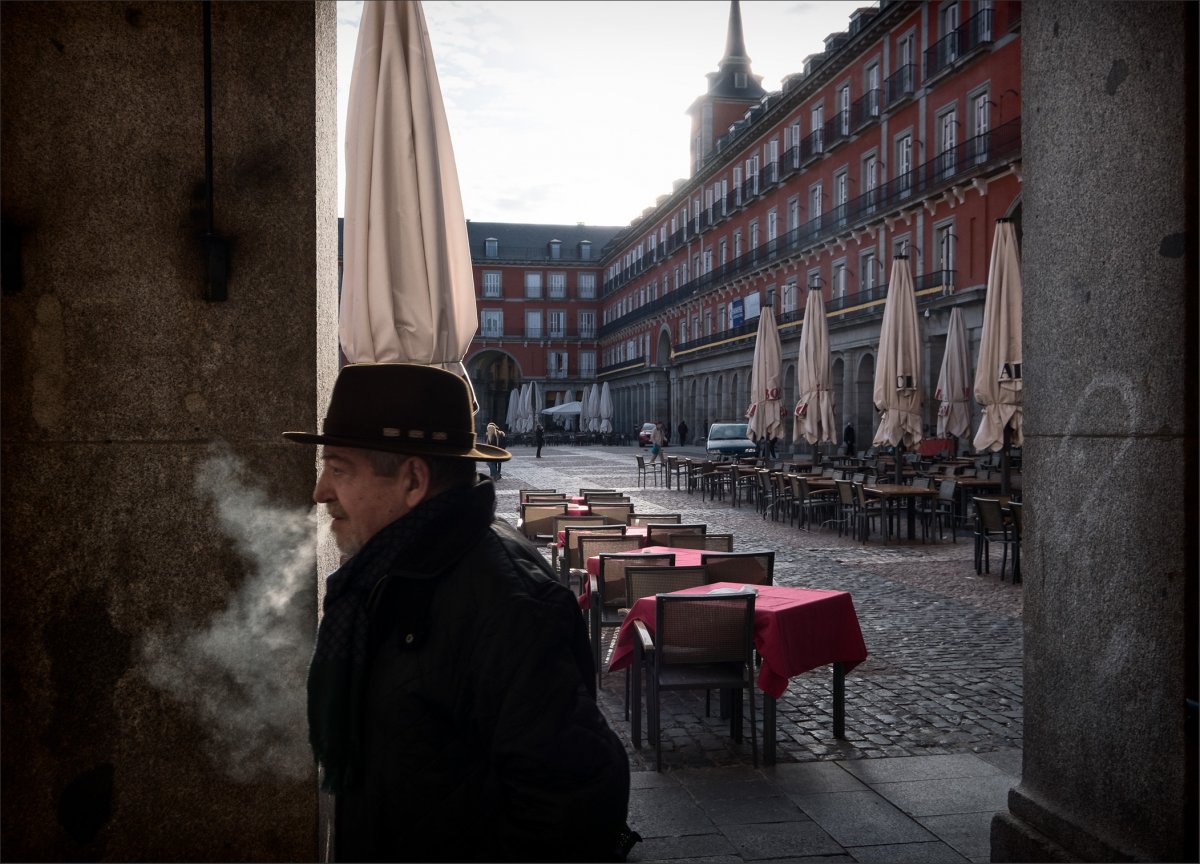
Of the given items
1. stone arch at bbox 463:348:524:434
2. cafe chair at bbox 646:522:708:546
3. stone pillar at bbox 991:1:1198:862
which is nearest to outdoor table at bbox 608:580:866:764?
stone pillar at bbox 991:1:1198:862

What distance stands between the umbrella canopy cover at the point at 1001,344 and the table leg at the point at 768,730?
6.63 m

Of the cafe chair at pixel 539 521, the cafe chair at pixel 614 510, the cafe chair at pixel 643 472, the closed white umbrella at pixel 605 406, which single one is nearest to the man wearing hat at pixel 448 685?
the cafe chair at pixel 539 521

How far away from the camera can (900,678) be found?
6270mm

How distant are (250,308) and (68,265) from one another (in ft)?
1.82

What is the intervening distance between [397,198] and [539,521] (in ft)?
20.7

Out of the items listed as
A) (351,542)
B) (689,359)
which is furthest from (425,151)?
(689,359)

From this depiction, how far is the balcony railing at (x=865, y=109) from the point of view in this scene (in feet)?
102

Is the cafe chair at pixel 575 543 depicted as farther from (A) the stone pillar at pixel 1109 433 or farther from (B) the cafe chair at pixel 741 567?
(A) the stone pillar at pixel 1109 433

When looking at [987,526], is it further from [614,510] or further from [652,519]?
[614,510]

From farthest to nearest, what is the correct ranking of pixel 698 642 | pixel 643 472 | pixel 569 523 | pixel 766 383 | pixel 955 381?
pixel 643 472
pixel 766 383
pixel 955 381
pixel 569 523
pixel 698 642

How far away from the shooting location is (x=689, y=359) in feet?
165

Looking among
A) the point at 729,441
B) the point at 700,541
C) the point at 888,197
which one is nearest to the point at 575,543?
the point at 700,541

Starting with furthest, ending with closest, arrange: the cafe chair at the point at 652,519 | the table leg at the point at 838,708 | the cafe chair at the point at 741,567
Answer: the cafe chair at the point at 652,519 → the cafe chair at the point at 741,567 → the table leg at the point at 838,708

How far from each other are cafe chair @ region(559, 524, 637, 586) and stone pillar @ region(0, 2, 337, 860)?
4200 millimetres
